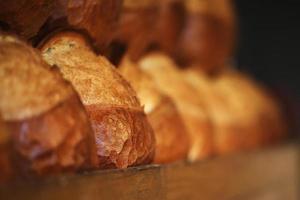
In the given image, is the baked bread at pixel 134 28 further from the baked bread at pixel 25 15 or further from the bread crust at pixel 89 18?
the baked bread at pixel 25 15

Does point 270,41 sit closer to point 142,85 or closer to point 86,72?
point 142,85

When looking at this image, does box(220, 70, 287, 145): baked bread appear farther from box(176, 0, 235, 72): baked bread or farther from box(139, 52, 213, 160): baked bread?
box(139, 52, 213, 160): baked bread

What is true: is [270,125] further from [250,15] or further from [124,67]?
[124,67]

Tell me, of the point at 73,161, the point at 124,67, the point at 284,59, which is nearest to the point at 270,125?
the point at 284,59

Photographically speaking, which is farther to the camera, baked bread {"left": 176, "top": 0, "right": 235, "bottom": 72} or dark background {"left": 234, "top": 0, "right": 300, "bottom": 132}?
dark background {"left": 234, "top": 0, "right": 300, "bottom": 132}

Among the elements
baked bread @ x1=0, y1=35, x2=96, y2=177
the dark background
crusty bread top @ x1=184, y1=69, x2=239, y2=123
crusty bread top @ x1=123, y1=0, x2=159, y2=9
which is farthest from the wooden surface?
the dark background

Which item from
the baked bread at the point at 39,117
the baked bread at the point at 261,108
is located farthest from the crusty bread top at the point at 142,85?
the baked bread at the point at 261,108

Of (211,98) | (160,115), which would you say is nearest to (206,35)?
(211,98)
